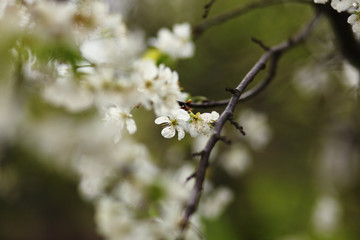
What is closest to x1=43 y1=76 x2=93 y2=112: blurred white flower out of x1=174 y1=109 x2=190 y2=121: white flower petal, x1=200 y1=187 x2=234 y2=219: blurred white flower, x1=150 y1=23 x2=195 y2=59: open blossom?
x1=150 y1=23 x2=195 y2=59: open blossom

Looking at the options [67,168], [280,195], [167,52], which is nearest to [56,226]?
[67,168]

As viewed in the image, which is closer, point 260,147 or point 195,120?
point 195,120

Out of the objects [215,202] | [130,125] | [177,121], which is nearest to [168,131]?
[177,121]

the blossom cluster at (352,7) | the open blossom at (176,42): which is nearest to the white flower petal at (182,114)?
the blossom cluster at (352,7)

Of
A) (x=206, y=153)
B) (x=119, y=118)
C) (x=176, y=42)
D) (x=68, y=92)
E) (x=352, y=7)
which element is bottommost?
(x=206, y=153)

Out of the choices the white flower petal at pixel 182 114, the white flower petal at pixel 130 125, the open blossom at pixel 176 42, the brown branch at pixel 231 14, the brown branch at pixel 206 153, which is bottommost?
the brown branch at pixel 206 153

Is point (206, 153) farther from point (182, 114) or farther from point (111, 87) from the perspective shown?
point (111, 87)

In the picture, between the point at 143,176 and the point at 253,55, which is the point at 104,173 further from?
the point at 253,55

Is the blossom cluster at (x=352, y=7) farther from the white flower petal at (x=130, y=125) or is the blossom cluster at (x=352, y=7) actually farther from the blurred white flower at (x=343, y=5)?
the white flower petal at (x=130, y=125)
